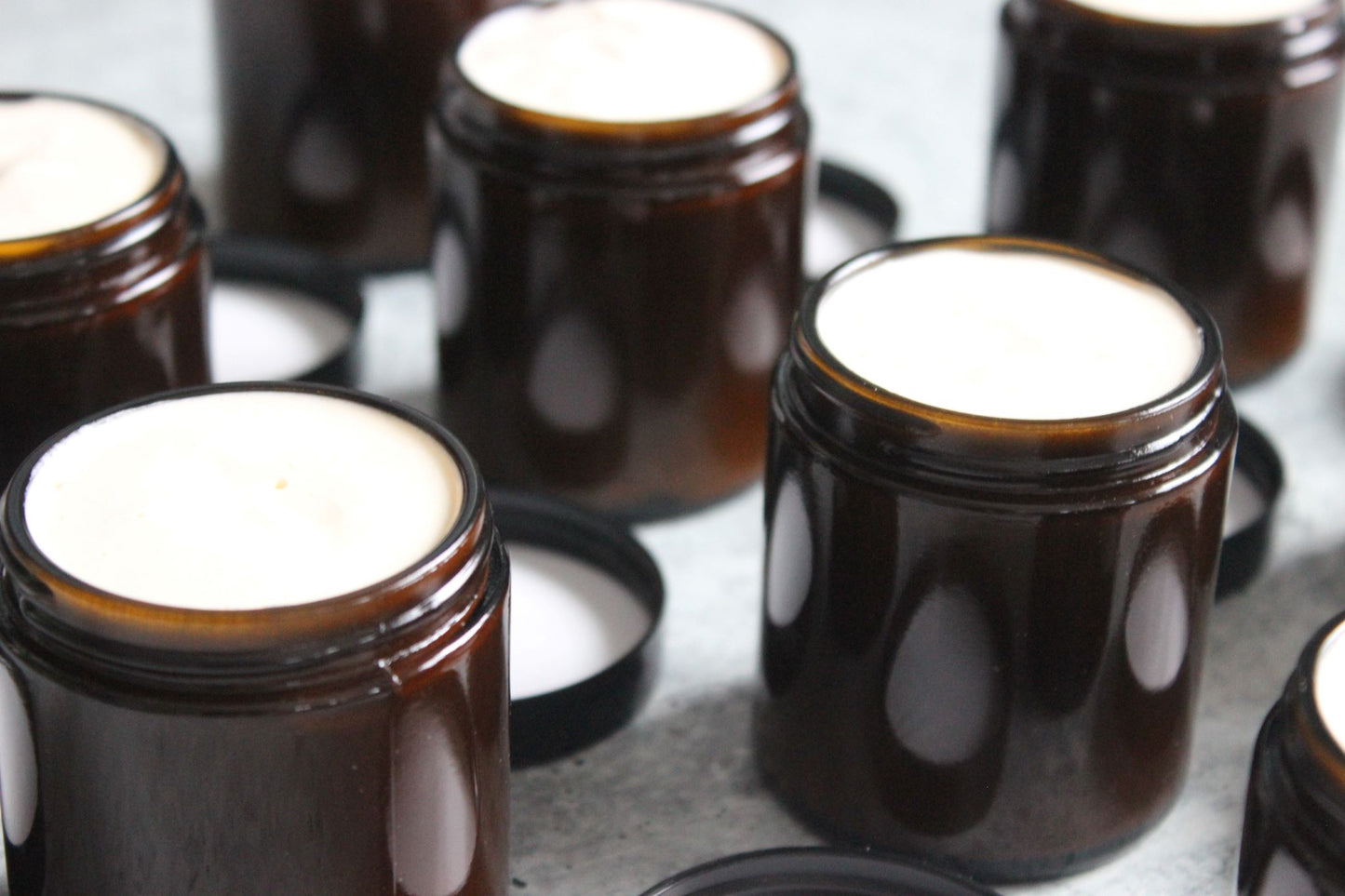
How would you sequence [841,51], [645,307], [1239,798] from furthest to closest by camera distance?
[841,51], [645,307], [1239,798]

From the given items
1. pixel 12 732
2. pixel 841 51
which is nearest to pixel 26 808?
pixel 12 732

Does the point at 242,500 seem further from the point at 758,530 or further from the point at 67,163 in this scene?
the point at 758,530

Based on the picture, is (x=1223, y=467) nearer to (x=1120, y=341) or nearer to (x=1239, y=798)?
(x=1120, y=341)

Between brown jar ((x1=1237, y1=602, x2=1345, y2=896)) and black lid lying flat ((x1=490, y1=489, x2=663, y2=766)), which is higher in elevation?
brown jar ((x1=1237, y1=602, x2=1345, y2=896))

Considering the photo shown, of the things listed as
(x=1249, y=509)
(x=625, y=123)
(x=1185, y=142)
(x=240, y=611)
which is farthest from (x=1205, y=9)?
(x=240, y=611)

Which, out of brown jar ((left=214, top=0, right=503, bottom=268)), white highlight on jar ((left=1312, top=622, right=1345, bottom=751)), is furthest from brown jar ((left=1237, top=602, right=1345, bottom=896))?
brown jar ((left=214, top=0, right=503, bottom=268))

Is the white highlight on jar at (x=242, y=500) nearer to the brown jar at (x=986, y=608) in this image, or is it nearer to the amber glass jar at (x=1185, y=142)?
the brown jar at (x=986, y=608)

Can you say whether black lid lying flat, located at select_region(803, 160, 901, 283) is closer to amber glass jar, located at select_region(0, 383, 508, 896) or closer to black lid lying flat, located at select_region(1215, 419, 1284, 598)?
black lid lying flat, located at select_region(1215, 419, 1284, 598)

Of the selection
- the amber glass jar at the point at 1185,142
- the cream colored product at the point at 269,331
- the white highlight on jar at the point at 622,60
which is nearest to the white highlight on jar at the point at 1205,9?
the amber glass jar at the point at 1185,142
